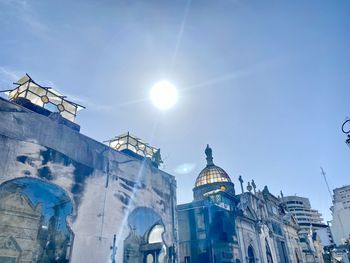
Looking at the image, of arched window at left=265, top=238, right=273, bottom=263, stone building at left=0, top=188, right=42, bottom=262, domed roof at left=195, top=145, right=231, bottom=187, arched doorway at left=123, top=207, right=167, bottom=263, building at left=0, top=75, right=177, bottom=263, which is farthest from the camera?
domed roof at left=195, top=145, right=231, bottom=187

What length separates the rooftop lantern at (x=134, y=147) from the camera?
19.2m

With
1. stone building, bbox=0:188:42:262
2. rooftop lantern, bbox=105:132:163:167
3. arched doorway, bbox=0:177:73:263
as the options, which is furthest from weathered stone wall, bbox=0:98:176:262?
rooftop lantern, bbox=105:132:163:167

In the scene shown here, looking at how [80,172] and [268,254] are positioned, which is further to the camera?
[268,254]

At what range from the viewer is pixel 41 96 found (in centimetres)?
1557

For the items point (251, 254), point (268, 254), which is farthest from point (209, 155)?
point (251, 254)

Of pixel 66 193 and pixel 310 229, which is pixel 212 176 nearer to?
pixel 66 193

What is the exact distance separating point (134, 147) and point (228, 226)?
1293 cm

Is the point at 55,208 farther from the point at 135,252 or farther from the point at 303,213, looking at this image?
the point at 303,213

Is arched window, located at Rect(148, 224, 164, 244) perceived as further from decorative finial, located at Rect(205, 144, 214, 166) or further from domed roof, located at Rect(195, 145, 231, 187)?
decorative finial, located at Rect(205, 144, 214, 166)

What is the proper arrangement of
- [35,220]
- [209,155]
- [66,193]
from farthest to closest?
[209,155], [66,193], [35,220]

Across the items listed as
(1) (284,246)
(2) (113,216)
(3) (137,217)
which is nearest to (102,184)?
(2) (113,216)

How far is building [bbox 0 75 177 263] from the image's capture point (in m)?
11.8

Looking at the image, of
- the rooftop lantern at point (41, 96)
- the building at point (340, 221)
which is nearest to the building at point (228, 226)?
the rooftop lantern at point (41, 96)

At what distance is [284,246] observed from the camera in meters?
38.5
